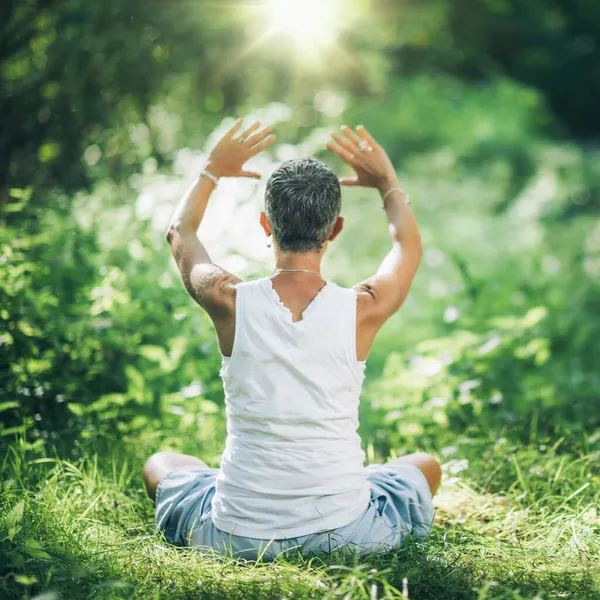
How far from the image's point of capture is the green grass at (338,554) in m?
2.30

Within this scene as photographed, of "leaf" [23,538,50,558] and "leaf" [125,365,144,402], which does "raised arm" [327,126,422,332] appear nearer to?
"leaf" [23,538,50,558]

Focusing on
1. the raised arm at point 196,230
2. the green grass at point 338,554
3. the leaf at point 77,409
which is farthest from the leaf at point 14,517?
the leaf at point 77,409

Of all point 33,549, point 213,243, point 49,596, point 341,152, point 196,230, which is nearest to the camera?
point 49,596

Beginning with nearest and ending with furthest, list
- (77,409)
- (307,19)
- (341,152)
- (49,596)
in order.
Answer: (49,596) → (341,152) → (77,409) → (307,19)

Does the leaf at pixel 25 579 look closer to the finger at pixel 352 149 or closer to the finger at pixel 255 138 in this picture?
the finger at pixel 255 138

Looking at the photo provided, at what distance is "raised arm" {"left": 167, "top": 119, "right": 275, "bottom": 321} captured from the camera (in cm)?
248

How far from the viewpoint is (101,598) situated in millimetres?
2211

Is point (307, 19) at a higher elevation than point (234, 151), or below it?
higher

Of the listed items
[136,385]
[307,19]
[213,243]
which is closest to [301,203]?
[136,385]

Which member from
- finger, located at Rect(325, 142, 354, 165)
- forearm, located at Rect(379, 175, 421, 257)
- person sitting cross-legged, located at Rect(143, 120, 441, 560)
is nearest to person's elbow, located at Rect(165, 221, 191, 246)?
person sitting cross-legged, located at Rect(143, 120, 441, 560)

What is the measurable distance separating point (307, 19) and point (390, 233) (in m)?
10.8

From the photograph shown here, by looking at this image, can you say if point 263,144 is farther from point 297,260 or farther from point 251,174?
point 297,260

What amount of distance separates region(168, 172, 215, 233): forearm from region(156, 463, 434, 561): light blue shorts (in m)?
0.90

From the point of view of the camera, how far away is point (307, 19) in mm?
12711
